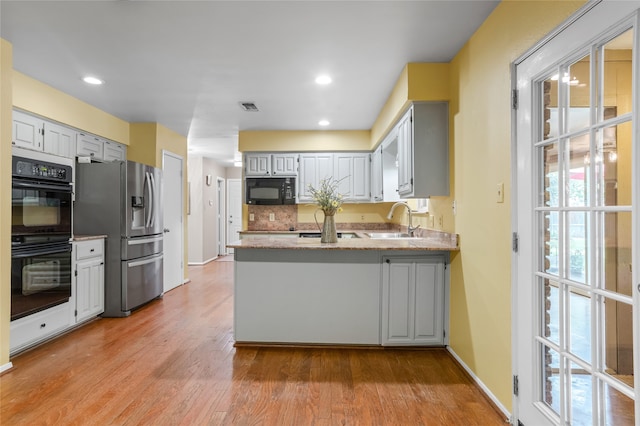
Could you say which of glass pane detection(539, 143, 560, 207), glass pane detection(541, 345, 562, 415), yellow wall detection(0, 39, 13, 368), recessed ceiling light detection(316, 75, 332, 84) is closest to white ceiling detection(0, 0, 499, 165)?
recessed ceiling light detection(316, 75, 332, 84)

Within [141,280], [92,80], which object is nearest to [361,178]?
[141,280]

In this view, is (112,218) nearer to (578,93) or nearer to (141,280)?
(141,280)

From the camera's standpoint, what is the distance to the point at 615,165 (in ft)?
4.17

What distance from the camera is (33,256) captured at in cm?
282

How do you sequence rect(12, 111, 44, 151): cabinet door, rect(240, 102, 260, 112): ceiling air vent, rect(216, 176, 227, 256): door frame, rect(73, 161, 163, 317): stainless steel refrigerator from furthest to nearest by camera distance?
1. rect(216, 176, 227, 256): door frame
2. rect(240, 102, 260, 112): ceiling air vent
3. rect(73, 161, 163, 317): stainless steel refrigerator
4. rect(12, 111, 44, 151): cabinet door

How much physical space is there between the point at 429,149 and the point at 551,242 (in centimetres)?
147

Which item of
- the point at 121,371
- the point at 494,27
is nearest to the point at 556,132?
the point at 494,27

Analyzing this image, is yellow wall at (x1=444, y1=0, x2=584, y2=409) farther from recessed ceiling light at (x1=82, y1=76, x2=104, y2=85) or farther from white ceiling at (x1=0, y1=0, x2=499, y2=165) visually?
recessed ceiling light at (x1=82, y1=76, x2=104, y2=85)

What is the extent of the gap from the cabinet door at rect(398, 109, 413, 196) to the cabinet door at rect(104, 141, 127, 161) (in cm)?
367

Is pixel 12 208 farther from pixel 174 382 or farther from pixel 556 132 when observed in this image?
pixel 556 132

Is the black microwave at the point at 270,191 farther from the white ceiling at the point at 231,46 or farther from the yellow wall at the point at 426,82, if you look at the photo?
the yellow wall at the point at 426,82

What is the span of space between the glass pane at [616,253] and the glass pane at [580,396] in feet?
1.31

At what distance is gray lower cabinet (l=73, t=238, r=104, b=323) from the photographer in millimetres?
3484

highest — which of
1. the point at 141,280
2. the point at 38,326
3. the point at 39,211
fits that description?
the point at 39,211
